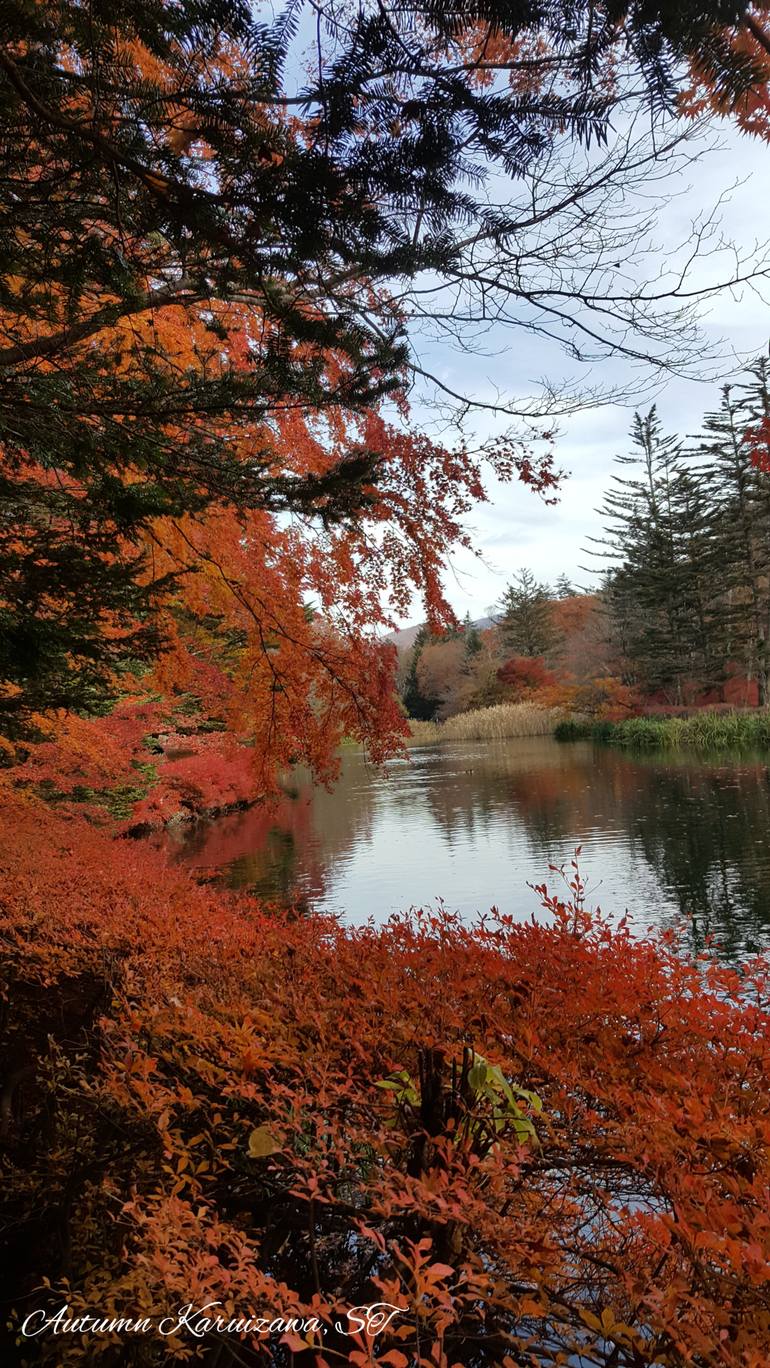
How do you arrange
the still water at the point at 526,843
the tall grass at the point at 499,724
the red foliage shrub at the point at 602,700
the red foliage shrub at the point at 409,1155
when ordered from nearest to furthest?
the red foliage shrub at the point at 409,1155 → the still water at the point at 526,843 → the red foliage shrub at the point at 602,700 → the tall grass at the point at 499,724

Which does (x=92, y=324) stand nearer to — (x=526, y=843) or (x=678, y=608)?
(x=526, y=843)

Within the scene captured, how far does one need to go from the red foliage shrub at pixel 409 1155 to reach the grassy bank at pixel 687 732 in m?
22.7

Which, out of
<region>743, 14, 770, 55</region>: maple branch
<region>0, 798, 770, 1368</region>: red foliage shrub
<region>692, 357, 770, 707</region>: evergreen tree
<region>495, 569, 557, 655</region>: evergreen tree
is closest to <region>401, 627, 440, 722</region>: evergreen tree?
<region>495, 569, 557, 655</region>: evergreen tree

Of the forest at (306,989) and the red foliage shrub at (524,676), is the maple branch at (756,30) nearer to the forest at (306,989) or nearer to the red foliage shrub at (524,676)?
the forest at (306,989)

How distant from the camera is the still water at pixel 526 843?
9203 millimetres

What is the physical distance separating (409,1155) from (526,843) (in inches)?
445

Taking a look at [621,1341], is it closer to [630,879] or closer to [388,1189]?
[388,1189]

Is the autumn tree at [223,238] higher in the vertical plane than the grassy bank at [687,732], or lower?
higher

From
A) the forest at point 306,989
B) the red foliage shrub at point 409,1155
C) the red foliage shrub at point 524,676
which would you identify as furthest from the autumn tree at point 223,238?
the red foliage shrub at point 524,676

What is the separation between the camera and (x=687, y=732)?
2639 centimetres

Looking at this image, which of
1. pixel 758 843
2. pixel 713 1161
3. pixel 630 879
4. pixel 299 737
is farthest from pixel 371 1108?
pixel 758 843

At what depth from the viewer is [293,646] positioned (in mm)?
5781

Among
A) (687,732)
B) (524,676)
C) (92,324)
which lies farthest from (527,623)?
(92,324)

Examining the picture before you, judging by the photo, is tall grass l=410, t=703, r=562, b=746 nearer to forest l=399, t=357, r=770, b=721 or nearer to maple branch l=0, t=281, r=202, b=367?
forest l=399, t=357, r=770, b=721
